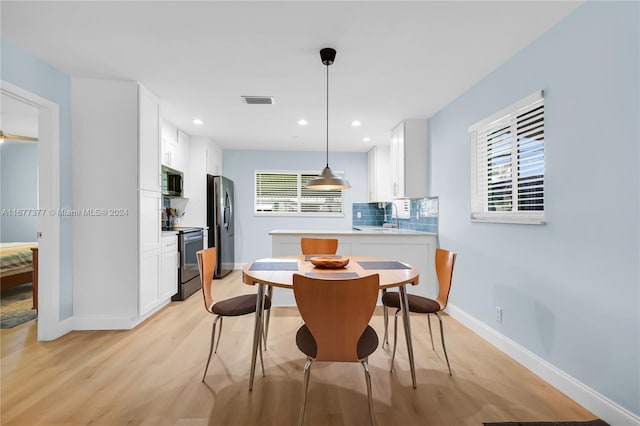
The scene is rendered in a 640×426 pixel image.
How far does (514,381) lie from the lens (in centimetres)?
207

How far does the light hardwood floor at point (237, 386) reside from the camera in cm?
171

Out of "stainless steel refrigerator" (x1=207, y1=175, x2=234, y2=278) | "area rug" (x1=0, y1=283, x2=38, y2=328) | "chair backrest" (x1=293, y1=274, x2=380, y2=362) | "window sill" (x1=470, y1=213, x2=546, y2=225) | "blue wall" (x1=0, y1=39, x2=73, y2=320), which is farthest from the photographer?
"stainless steel refrigerator" (x1=207, y1=175, x2=234, y2=278)

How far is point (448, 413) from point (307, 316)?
106 centimetres

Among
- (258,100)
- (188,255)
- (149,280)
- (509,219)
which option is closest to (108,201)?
(149,280)

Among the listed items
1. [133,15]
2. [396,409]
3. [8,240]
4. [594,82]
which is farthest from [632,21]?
[8,240]

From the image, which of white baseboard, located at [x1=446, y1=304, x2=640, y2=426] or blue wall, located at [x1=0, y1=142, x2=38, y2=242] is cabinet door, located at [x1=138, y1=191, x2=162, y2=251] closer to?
white baseboard, located at [x1=446, y1=304, x2=640, y2=426]

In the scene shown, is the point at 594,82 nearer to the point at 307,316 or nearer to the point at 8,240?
the point at 307,316

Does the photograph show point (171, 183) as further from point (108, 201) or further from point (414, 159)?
point (414, 159)

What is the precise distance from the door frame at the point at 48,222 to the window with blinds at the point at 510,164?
3879 millimetres

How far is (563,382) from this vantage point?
1932 millimetres

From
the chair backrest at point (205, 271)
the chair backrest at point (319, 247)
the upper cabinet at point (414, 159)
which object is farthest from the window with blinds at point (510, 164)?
the chair backrest at point (205, 271)

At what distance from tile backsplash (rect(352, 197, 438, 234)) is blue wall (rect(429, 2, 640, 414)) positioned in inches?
52.2

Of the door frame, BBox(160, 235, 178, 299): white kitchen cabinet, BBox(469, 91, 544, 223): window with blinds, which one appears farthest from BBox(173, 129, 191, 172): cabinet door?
BBox(469, 91, 544, 223): window with blinds

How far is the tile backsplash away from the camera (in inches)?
156
